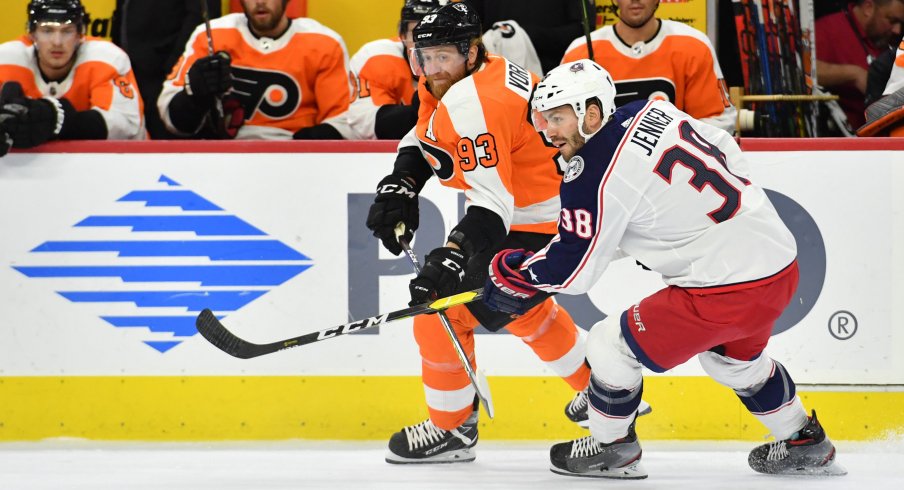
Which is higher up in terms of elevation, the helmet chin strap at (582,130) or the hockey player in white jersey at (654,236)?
the helmet chin strap at (582,130)

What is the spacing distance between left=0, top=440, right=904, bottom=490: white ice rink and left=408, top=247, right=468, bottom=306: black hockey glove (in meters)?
0.53

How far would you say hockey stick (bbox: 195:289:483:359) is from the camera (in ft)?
10.7

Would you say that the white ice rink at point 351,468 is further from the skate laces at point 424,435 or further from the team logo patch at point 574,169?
the team logo patch at point 574,169

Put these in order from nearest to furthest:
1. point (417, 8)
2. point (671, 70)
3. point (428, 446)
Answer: point (428, 446)
point (417, 8)
point (671, 70)

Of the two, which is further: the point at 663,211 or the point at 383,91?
the point at 383,91

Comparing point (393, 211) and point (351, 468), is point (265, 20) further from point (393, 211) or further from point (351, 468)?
point (351, 468)

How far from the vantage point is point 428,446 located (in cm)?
358

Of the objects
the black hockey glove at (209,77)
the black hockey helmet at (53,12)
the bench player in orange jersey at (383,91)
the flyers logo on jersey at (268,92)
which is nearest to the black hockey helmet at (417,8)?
the bench player in orange jersey at (383,91)

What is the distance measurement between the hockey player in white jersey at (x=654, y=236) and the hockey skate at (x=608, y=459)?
6.9 inches

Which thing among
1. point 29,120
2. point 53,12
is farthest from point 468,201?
point 53,12

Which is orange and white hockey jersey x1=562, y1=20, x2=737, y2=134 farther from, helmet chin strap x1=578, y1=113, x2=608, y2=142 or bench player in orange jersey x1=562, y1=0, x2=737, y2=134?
helmet chin strap x1=578, y1=113, x2=608, y2=142

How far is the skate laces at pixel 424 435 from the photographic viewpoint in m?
3.58

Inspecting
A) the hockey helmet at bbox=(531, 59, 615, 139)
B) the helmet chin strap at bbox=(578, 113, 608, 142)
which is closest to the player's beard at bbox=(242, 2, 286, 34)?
the hockey helmet at bbox=(531, 59, 615, 139)

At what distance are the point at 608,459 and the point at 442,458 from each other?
0.54m
